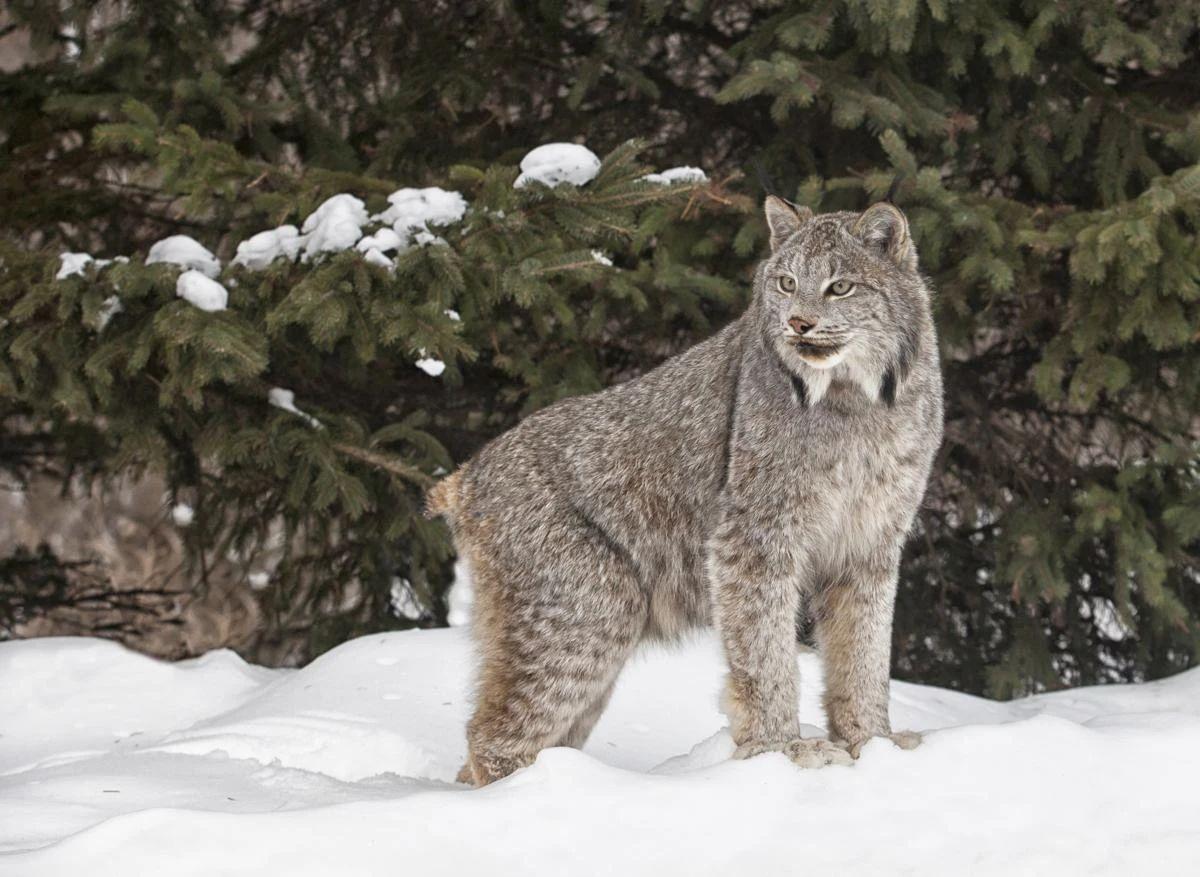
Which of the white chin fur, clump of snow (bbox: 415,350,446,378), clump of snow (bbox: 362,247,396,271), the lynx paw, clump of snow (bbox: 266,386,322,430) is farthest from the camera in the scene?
clump of snow (bbox: 266,386,322,430)

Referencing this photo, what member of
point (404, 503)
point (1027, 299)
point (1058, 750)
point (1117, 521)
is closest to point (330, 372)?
point (404, 503)

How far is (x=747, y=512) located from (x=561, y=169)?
7.09 feet

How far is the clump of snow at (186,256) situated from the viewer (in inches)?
232

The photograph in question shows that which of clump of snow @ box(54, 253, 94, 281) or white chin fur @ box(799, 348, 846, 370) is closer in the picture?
white chin fur @ box(799, 348, 846, 370)

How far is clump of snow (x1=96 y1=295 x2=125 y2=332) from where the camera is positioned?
223 inches

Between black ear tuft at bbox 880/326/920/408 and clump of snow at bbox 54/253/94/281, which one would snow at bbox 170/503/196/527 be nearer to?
clump of snow at bbox 54/253/94/281

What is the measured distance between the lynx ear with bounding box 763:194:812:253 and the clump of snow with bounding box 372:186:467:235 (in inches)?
68.9

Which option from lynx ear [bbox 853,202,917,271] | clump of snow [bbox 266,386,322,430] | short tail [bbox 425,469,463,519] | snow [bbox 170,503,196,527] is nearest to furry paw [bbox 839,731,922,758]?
lynx ear [bbox 853,202,917,271]

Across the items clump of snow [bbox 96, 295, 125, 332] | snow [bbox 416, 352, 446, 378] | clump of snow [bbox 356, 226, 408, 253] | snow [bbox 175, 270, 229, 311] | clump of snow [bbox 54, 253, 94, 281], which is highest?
clump of snow [bbox 356, 226, 408, 253]

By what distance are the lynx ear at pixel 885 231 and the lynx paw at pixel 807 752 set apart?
1498mm

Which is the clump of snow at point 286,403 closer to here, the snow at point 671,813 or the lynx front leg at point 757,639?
the snow at point 671,813

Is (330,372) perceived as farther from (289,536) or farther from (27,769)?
(27,769)

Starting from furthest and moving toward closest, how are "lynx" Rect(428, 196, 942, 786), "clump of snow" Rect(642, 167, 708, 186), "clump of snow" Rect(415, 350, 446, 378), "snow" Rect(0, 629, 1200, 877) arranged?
"clump of snow" Rect(642, 167, 708, 186), "clump of snow" Rect(415, 350, 446, 378), "lynx" Rect(428, 196, 942, 786), "snow" Rect(0, 629, 1200, 877)

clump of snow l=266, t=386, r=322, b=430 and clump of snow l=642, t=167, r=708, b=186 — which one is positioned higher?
clump of snow l=642, t=167, r=708, b=186
